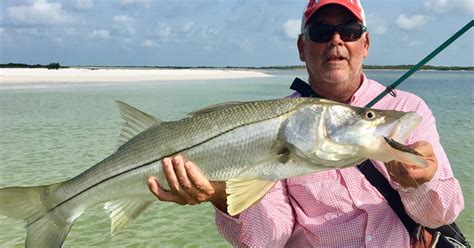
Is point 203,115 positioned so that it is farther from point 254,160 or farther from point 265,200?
point 265,200

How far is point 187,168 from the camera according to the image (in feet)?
9.41

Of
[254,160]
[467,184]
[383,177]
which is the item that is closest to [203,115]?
[254,160]

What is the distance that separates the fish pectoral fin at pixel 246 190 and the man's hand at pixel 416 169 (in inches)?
26.7

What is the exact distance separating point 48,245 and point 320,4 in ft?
8.41

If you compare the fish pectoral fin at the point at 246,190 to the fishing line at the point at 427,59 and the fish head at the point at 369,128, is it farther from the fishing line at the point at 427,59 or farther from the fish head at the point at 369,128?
the fishing line at the point at 427,59

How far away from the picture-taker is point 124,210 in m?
3.23

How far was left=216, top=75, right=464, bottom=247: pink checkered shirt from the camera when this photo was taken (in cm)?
322

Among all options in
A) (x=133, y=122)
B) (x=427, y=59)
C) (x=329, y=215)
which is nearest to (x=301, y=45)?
(x=427, y=59)

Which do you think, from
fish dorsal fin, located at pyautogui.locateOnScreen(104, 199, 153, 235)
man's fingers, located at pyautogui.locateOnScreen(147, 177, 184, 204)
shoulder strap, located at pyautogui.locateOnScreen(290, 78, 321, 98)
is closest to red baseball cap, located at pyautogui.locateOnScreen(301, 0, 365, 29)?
shoulder strap, located at pyautogui.locateOnScreen(290, 78, 321, 98)

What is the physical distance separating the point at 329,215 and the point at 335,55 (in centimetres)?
112

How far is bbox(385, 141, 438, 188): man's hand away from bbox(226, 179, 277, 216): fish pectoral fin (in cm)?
68

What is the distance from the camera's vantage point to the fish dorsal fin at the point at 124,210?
10.5 ft

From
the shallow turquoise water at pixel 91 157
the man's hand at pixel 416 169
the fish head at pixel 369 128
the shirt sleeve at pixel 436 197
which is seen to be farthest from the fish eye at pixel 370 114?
the shallow turquoise water at pixel 91 157

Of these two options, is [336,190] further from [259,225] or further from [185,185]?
[185,185]
